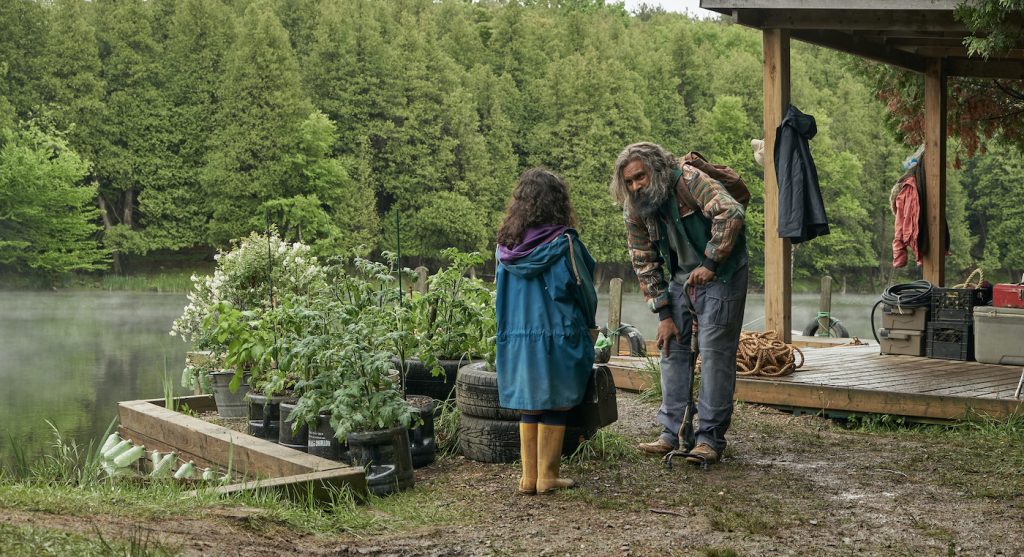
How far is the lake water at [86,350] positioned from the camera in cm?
2227

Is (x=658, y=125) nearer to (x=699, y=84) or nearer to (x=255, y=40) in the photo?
(x=699, y=84)

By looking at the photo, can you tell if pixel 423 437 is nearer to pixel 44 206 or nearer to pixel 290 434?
pixel 290 434

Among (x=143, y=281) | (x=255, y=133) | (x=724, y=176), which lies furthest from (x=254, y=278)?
(x=143, y=281)

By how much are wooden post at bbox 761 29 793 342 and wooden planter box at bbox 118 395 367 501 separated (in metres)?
4.53

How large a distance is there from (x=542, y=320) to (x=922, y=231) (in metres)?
7.54

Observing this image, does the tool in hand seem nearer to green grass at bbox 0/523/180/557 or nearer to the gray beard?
the gray beard

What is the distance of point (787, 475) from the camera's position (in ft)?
17.7

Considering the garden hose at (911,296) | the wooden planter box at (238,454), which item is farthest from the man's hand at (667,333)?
the garden hose at (911,296)

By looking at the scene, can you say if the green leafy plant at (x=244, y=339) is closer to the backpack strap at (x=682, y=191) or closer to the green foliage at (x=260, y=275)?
the green foliage at (x=260, y=275)

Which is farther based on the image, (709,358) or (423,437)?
(423,437)

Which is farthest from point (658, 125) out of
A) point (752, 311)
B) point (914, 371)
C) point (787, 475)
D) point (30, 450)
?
point (787, 475)

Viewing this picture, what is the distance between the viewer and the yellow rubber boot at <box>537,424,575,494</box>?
4.92m

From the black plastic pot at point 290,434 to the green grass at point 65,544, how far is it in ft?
7.99

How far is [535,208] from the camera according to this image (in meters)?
4.95
